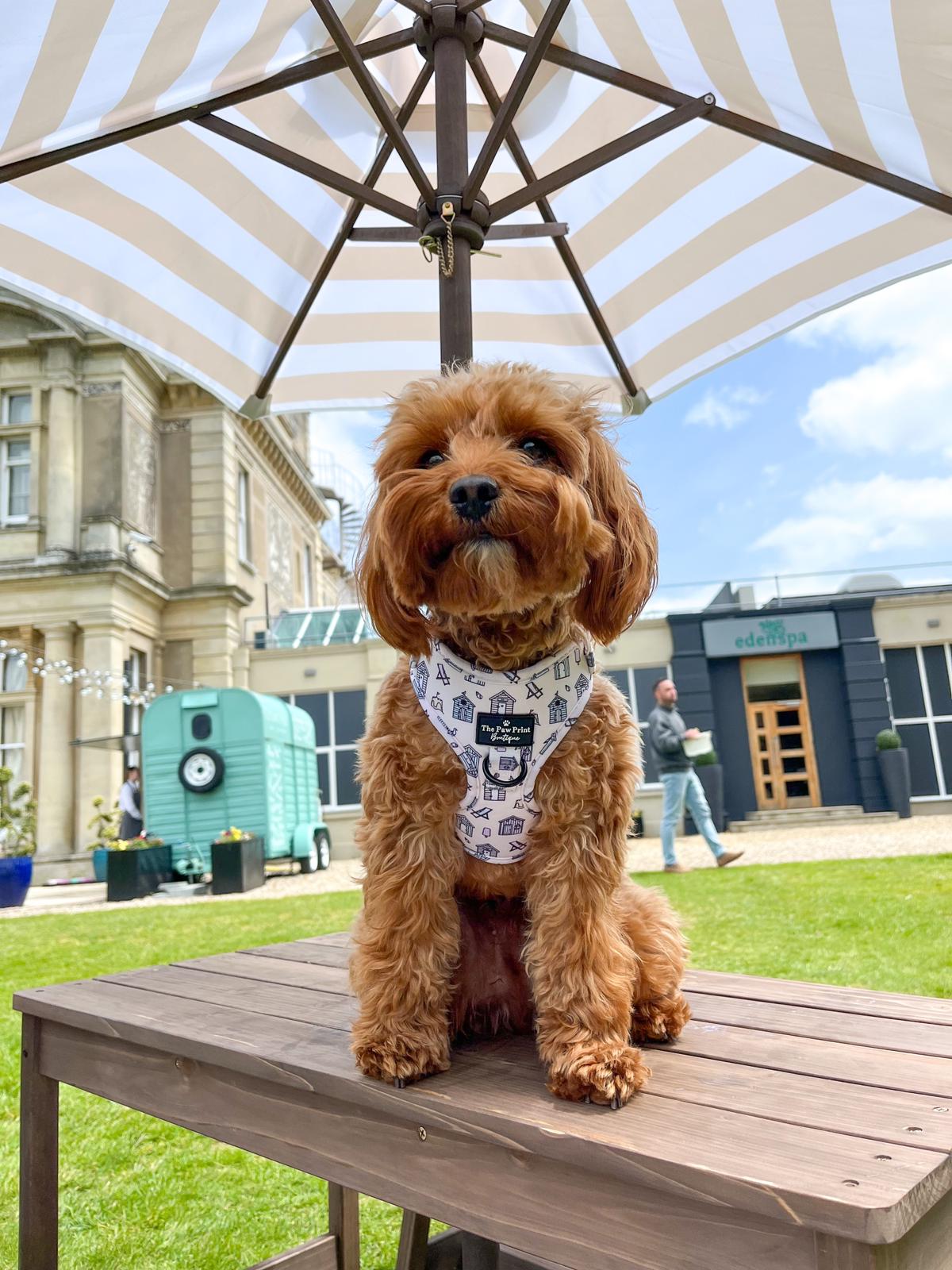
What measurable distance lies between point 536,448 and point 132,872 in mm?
12310

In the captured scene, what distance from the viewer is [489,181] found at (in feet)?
13.0

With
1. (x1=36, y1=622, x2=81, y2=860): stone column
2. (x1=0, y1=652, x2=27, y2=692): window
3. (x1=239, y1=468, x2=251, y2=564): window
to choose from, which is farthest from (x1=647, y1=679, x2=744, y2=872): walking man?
(x1=239, y1=468, x2=251, y2=564): window

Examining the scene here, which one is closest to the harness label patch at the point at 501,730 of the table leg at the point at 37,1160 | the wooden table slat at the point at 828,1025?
the wooden table slat at the point at 828,1025

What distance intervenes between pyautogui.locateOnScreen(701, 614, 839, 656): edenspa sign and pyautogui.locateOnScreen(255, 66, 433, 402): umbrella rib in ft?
54.4

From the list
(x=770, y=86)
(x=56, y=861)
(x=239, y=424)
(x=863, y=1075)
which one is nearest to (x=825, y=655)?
(x=239, y=424)

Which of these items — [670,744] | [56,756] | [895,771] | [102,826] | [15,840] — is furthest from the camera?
[895,771]

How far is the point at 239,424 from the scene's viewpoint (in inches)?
885

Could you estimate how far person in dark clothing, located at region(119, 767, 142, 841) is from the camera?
16.2 metres

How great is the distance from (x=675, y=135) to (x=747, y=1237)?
3642mm

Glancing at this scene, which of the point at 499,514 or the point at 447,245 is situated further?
the point at 447,245

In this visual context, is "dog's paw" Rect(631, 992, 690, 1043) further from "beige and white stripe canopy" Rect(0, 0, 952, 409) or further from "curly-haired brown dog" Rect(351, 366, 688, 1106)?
"beige and white stripe canopy" Rect(0, 0, 952, 409)

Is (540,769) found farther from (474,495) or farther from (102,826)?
(102,826)

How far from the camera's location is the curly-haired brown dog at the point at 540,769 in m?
1.46

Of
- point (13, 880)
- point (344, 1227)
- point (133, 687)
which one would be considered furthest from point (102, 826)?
point (344, 1227)
